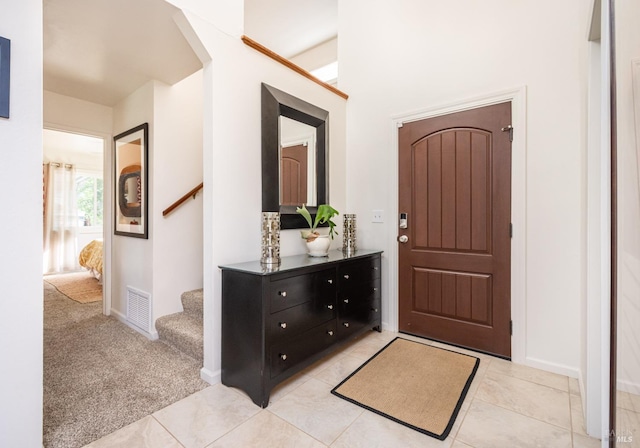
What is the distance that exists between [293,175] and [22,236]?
1815 millimetres

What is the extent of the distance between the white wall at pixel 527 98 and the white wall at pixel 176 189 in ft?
5.62

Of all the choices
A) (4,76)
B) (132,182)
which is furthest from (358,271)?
(132,182)

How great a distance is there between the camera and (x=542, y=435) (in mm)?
1529

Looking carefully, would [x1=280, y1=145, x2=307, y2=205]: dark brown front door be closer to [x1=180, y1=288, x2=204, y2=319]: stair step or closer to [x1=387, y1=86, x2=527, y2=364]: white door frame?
[x1=180, y1=288, x2=204, y2=319]: stair step

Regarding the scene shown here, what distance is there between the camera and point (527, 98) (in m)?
2.26

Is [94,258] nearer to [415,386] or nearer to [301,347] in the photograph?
[301,347]

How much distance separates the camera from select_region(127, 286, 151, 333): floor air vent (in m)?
2.87

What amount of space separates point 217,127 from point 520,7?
2.45 metres

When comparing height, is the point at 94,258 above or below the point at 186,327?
above

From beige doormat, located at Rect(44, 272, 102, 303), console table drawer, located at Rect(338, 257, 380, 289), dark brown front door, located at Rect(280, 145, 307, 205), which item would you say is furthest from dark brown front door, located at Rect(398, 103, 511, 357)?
beige doormat, located at Rect(44, 272, 102, 303)

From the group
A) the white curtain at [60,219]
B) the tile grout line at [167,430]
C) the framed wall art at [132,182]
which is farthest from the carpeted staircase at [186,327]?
the white curtain at [60,219]

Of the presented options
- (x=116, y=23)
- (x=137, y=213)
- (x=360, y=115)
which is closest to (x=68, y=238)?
(x=137, y=213)

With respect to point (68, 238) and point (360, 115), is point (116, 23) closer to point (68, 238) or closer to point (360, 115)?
point (360, 115)

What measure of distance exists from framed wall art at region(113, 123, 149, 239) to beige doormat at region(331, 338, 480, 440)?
236 centimetres
